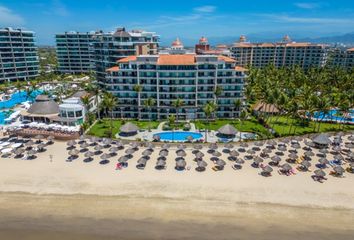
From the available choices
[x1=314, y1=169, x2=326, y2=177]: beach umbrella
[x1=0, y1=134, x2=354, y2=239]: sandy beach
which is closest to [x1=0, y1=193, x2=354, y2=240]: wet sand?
[x1=0, y1=134, x2=354, y2=239]: sandy beach

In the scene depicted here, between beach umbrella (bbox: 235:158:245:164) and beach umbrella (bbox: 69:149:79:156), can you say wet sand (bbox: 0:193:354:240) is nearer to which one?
beach umbrella (bbox: 235:158:245:164)

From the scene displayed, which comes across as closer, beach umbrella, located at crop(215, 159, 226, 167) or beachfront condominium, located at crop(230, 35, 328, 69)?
beach umbrella, located at crop(215, 159, 226, 167)

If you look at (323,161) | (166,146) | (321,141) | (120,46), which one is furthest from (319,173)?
(120,46)

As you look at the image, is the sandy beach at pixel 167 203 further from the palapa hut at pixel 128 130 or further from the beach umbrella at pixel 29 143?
the palapa hut at pixel 128 130

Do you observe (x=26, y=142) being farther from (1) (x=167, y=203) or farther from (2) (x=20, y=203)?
(1) (x=167, y=203)

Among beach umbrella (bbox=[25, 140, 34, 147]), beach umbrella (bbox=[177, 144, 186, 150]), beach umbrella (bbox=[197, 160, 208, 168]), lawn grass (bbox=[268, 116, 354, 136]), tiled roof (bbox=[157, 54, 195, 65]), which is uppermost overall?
tiled roof (bbox=[157, 54, 195, 65])

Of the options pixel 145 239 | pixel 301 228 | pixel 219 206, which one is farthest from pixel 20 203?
pixel 301 228

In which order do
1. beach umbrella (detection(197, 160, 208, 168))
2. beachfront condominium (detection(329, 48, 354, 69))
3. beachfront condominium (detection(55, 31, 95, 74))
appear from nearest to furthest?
beach umbrella (detection(197, 160, 208, 168)) < beachfront condominium (detection(55, 31, 95, 74)) < beachfront condominium (detection(329, 48, 354, 69))
